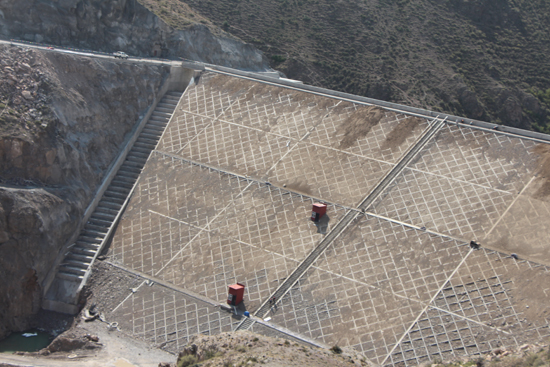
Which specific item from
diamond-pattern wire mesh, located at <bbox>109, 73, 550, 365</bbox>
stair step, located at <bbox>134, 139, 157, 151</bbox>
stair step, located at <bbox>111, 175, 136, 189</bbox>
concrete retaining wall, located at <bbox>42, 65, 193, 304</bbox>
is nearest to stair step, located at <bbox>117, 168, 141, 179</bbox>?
concrete retaining wall, located at <bbox>42, 65, 193, 304</bbox>

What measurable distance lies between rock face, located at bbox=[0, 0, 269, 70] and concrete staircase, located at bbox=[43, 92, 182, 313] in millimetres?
7388

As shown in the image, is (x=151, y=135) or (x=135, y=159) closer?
(x=135, y=159)

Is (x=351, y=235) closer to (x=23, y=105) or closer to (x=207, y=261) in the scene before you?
(x=207, y=261)

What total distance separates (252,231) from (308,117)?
299 inches

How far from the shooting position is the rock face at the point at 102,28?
130 ft

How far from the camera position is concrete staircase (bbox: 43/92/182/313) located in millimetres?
29469

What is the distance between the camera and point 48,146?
101ft

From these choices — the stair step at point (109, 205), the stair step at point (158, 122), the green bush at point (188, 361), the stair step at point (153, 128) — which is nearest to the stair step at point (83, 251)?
the stair step at point (109, 205)

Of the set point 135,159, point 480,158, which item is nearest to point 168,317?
point 135,159

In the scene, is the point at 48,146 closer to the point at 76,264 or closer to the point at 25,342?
the point at 76,264

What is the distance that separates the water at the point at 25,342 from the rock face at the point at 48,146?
435 mm

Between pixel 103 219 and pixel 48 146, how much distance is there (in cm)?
455

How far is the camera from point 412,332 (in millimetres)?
24297

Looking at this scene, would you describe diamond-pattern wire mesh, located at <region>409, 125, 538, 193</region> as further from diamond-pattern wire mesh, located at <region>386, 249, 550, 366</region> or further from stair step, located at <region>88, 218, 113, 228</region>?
stair step, located at <region>88, 218, 113, 228</region>
